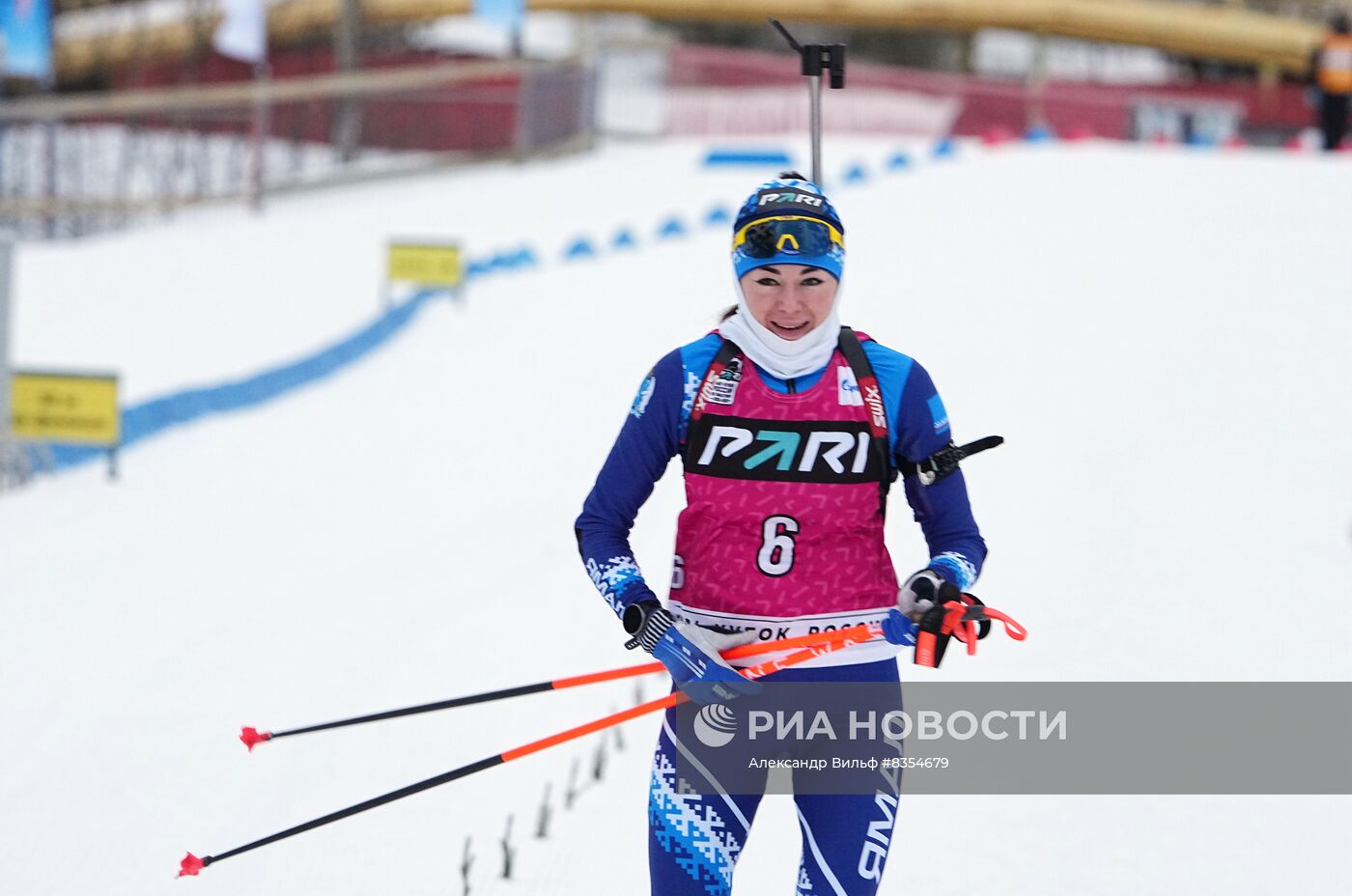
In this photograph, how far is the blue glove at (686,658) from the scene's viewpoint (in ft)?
10.0

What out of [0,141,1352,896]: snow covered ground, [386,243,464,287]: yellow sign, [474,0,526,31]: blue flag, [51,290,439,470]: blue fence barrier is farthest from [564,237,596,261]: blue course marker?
[474,0,526,31]: blue flag

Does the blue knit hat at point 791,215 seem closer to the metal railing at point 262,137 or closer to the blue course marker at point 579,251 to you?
the blue course marker at point 579,251

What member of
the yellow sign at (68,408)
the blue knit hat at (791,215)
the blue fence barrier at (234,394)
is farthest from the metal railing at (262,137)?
the blue knit hat at (791,215)

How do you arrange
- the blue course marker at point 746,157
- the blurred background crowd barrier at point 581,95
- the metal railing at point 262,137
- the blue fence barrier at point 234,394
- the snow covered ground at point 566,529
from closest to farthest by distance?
the snow covered ground at point 566,529, the blue fence barrier at point 234,394, the blue course marker at point 746,157, the metal railing at point 262,137, the blurred background crowd barrier at point 581,95

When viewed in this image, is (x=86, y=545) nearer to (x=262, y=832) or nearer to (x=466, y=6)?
(x=262, y=832)

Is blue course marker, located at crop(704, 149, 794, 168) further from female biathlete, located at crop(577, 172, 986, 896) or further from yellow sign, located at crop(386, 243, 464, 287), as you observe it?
female biathlete, located at crop(577, 172, 986, 896)

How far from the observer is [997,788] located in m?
5.68

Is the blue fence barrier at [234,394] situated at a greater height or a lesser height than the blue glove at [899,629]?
lesser

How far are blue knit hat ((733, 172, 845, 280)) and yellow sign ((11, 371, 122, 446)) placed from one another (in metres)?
7.53

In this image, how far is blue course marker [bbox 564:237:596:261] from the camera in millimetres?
19000

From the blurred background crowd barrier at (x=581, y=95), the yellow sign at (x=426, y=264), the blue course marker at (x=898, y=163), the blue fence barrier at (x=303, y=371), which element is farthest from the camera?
the blurred background crowd barrier at (x=581, y=95)

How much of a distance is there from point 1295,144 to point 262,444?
21210mm

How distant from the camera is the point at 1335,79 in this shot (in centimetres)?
2103

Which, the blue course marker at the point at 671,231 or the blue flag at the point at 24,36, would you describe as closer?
the blue course marker at the point at 671,231
